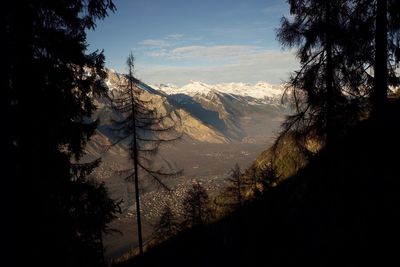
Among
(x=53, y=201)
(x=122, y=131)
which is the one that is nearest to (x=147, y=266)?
(x=122, y=131)

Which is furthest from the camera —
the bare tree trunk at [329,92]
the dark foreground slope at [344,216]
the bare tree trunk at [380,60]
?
the bare tree trunk at [329,92]

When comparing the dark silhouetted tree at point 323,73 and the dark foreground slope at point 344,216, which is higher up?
the dark silhouetted tree at point 323,73

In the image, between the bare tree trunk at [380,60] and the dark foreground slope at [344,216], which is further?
the bare tree trunk at [380,60]

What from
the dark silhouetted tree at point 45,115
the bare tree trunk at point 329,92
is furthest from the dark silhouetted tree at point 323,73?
the dark silhouetted tree at point 45,115

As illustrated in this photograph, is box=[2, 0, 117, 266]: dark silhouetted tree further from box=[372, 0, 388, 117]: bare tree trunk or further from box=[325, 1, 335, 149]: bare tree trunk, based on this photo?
box=[325, 1, 335, 149]: bare tree trunk

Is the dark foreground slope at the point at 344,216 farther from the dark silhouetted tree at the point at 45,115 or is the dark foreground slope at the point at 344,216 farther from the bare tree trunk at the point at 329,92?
the dark silhouetted tree at the point at 45,115

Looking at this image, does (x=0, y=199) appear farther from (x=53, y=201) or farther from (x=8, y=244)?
(x=53, y=201)

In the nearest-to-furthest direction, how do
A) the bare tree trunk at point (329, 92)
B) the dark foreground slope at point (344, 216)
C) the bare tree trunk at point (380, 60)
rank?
1. the dark foreground slope at point (344, 216)
2. the bare tree trunk at point (380, 60)
3. the bare tree trunk at point (329, 92)
